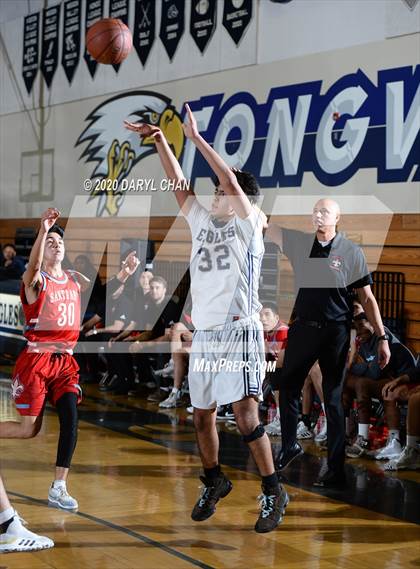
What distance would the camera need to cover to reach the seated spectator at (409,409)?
7148 mm

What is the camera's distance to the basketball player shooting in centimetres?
511

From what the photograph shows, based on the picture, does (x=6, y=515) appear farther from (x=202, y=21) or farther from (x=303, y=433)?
(x=202, y=21)

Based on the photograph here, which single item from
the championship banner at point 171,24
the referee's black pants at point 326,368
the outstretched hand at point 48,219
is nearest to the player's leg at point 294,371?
the referee's black pants at point 326,368

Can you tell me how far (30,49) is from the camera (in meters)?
16.3

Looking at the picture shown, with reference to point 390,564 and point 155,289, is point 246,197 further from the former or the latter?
point 155,289

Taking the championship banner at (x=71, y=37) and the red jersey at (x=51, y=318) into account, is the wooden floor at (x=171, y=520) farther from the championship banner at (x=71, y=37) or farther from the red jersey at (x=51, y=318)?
the championship banner at (x=71, y=37)

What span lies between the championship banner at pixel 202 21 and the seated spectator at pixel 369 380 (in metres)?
5.72

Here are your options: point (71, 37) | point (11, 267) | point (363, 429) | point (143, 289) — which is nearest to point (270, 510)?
point (363, 429)

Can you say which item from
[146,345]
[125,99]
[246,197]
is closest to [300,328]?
[246,197]

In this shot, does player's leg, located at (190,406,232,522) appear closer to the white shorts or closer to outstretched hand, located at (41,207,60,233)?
the white shorts

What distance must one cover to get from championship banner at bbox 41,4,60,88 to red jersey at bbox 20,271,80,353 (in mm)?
10560

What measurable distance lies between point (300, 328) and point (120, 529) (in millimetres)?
2055

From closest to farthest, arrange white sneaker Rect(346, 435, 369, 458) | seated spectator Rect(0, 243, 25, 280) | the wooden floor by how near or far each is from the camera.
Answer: the wooden floor, white sneaker Rect(346, 435, 369, 458), seated spectator Rect(0, 243, 25, 280)

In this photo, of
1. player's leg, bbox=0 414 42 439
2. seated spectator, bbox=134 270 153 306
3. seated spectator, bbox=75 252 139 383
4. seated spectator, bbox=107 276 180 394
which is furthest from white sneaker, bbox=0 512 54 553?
seated spectator, bbox=75 252 139 383
